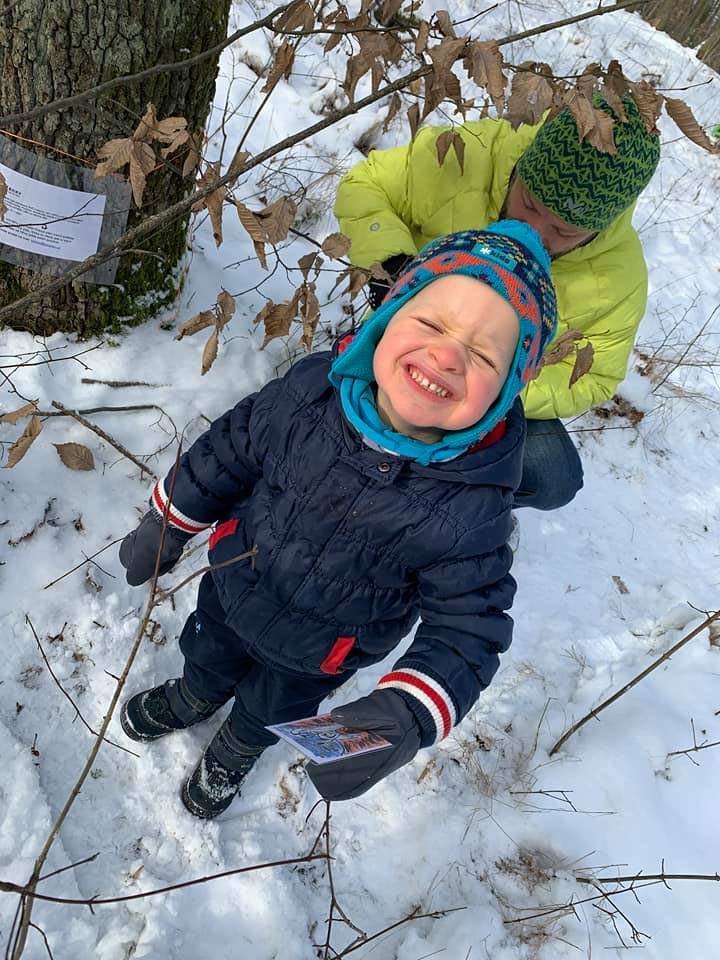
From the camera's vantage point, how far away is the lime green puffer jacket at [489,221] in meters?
2.22

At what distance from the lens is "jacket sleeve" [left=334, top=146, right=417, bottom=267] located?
6.98 feet

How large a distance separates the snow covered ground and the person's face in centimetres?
120

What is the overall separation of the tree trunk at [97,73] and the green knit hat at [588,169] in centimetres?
110

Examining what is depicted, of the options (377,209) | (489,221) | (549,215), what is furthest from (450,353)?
(489,221)

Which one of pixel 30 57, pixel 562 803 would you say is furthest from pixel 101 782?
pixel 30 57

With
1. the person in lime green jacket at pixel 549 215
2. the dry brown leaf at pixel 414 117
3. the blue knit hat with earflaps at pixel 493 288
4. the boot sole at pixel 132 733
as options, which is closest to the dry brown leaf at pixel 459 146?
the person in lime green jacket at pixel 549 215

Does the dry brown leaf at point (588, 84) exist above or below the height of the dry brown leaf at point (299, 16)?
above

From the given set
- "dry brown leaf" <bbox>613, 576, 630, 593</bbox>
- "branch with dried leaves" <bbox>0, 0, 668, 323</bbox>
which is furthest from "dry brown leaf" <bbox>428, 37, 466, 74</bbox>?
"dry brown leaf" <bbox>613, 576, 630, 593</bbox>

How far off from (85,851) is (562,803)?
1.69 metres

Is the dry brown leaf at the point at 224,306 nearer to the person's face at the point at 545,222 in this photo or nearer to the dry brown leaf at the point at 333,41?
the dry brown leaf at the point at 333,41

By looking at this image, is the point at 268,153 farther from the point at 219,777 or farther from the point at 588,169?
the point at 219,777

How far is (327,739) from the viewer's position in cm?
134

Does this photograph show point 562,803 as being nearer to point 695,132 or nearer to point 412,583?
point 412,583

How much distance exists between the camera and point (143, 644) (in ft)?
7.45
